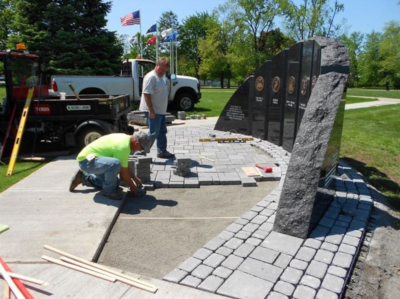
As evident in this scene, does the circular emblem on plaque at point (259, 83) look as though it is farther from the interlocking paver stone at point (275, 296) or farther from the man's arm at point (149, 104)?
the interlocking paver stone at point (275, 296)

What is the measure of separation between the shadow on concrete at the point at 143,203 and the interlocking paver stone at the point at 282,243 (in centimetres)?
167

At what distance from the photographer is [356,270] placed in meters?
3.18

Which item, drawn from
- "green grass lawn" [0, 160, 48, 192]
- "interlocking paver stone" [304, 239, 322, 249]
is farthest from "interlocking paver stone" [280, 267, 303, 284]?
"green grass lawn" [0, 160, 48, 192]

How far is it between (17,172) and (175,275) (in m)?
4.71

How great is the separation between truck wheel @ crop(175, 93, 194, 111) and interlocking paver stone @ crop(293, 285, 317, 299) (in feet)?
45.0

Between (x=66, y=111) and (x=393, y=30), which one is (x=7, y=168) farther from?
(x=393, y=30)

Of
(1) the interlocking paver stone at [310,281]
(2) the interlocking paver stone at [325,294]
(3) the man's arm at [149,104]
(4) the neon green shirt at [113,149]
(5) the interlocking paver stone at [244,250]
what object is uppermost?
(3) the man's arm at [149,104]

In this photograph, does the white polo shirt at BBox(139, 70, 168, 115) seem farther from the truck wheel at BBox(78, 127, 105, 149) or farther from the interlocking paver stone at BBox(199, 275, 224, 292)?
the interlocking paver stone at BBox(199, 275, 224, 292)

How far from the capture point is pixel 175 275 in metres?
2.94

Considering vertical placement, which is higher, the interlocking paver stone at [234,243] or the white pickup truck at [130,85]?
the white pickup truck at [130,85]

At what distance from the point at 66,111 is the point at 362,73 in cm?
7602

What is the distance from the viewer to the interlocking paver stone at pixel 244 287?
2682 mm

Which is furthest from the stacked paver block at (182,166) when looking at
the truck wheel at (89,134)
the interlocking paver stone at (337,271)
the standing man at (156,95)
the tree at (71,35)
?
the tree at (71,35)

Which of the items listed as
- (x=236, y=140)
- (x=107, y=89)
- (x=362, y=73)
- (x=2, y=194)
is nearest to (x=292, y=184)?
(x=2, y=194)
